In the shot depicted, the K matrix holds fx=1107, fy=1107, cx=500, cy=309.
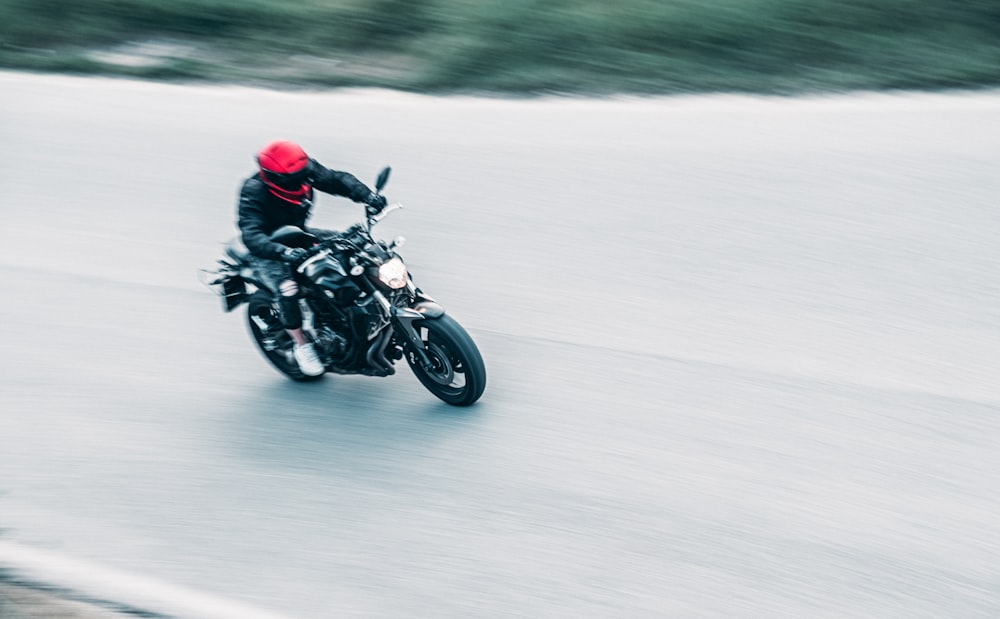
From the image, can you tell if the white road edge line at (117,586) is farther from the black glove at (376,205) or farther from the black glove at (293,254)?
the black glove at (376,205)

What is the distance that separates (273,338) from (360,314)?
0.94m

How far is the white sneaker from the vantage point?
25.3 ft

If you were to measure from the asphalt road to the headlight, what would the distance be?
1.07 meters

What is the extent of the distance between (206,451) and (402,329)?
1.61 metres

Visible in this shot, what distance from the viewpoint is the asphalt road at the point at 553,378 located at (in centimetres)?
619

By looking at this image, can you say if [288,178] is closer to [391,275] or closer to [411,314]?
[391,275]

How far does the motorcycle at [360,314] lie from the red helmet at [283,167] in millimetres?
341

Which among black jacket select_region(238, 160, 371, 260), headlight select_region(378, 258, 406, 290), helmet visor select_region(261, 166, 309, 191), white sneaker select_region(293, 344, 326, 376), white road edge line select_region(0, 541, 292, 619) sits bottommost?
white road edge line select_region(0, 541, 292, 619)

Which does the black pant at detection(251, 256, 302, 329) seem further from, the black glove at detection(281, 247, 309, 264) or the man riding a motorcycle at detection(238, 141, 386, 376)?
the black glove at detection(281, 247, 309, 264)

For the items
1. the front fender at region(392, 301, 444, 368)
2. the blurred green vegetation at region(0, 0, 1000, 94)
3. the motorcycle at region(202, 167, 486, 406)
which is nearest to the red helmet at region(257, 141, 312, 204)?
the motorcycle at region(202, 167, 486, 406)

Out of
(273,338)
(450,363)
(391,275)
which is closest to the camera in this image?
(391,275)

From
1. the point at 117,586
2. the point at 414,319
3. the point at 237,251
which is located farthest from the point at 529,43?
the point at 117,586

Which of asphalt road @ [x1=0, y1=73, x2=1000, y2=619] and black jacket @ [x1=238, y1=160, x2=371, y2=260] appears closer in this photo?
asphalt road @ [x1=0, y1=73, x2=1000, y2=619]

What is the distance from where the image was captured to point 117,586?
21.1 ft
